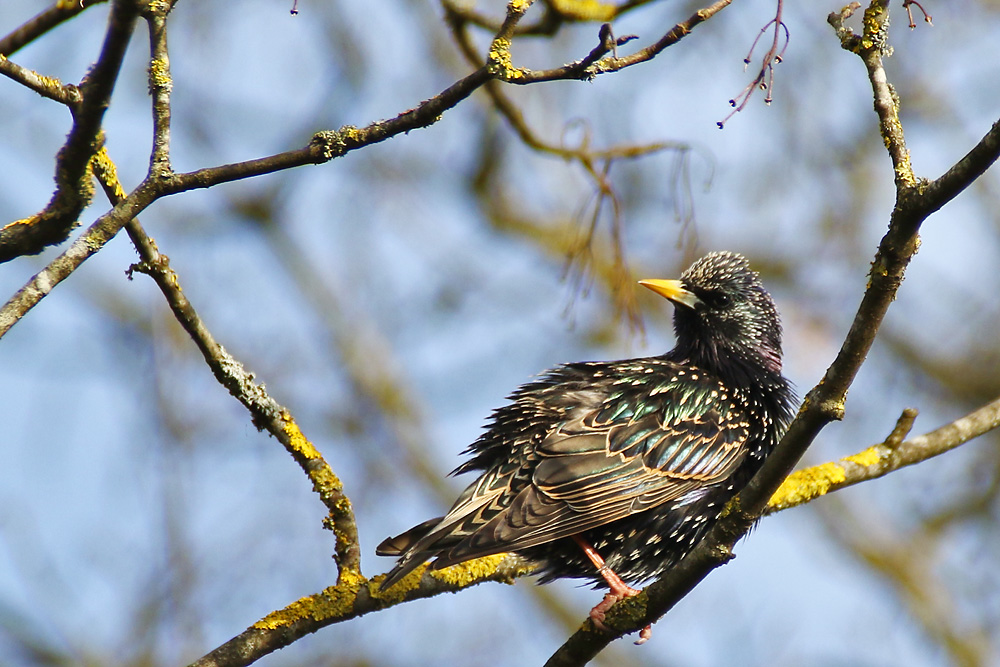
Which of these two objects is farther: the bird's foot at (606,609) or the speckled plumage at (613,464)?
the speckled plumage at (613,464)

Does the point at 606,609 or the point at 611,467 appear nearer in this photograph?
the point at 606,609

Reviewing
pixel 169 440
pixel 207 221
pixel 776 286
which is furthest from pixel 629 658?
pixel 207 221

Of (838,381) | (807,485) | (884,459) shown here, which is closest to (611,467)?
(807,485)

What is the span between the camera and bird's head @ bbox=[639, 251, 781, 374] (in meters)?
5.39

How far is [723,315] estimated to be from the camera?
5.50 metres

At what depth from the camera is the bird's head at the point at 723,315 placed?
5.39 meters

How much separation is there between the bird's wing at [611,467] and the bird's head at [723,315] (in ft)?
1.39

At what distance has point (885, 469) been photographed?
4.54m

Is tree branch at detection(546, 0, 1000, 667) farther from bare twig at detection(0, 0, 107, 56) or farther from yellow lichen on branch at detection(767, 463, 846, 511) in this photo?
bare twig at detection(0, 0, 107, 56)

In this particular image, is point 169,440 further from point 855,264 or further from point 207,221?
point 855,264

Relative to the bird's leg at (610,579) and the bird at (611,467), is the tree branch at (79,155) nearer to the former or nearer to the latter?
the bird at (611,467)

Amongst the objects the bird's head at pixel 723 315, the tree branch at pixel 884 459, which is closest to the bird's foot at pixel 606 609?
the tree branch at pixel 884 459

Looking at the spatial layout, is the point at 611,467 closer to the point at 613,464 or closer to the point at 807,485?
the point at 613,464

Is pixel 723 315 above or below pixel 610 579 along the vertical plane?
above
